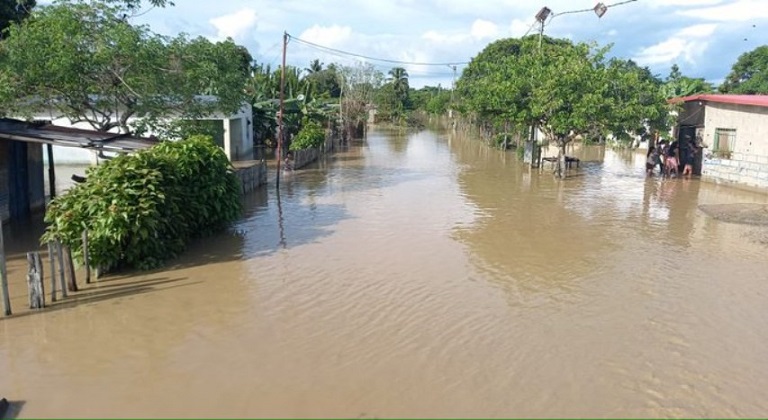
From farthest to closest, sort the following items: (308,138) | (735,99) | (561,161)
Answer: (308,138), (561,161), (735,99)

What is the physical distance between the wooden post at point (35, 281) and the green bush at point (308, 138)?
21.6 meters

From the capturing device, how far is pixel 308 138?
3077 cm

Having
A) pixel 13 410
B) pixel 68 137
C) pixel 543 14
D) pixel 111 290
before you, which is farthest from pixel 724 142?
pixel 13 410

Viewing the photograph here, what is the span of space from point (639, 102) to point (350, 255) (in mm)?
16217

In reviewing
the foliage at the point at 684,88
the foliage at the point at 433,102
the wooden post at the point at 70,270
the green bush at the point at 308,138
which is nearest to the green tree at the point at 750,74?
the foliage at the point at 684,88

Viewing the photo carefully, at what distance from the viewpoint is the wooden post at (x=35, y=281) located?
866 cm

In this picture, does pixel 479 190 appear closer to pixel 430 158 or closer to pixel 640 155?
pixel 430 158

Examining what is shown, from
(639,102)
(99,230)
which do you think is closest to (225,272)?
(99,230)

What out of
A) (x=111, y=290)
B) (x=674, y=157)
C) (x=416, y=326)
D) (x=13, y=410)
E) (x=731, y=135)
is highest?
(x=731, y=135)

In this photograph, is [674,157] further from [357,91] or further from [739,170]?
[357,91]

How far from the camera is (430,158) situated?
A: 34.0 m

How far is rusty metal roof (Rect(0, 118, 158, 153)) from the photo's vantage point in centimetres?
1321

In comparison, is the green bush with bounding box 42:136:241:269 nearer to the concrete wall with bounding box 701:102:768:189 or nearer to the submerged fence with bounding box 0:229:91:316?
the submerged fence with bounding box 0:229:91:316

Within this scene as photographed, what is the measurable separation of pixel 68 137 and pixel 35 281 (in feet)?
A: 21.5
